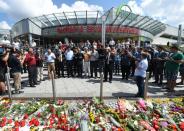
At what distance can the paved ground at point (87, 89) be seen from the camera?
930 centimetres

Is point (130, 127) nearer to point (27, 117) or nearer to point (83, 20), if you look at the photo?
point (27, 117)

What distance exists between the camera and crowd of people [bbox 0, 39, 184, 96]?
9484 millimetres

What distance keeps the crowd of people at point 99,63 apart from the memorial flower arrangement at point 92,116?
1.61m

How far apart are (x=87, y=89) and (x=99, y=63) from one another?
283 centimetres

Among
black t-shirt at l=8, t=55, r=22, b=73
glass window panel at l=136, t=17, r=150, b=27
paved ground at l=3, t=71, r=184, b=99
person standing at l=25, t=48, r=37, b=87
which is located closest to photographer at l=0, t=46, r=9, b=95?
black t-shirt at l=8, t=55, r=22, b=73

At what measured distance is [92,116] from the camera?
670 cm

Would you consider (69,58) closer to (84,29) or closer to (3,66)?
(3,66)

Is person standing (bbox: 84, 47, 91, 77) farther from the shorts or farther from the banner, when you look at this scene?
the banner

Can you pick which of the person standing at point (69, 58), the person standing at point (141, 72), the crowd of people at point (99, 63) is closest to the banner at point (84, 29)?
the crowd of people at point (99, 63)

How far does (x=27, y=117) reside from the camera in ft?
22.4

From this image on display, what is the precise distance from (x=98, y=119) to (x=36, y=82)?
602cm

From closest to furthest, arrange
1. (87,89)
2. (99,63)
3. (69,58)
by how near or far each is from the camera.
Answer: (87,89), (99,63), (69,58)

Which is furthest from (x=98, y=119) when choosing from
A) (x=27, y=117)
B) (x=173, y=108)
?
(x=173, y=108)

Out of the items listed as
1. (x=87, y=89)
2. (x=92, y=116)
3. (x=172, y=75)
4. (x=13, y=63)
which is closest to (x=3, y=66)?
(x=13, y=63)
